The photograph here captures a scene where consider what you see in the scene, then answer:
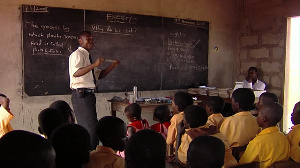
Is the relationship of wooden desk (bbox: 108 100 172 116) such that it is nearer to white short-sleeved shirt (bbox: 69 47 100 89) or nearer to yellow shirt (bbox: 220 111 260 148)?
white short-sleeved shirt (bbox: 69 47 100 89)

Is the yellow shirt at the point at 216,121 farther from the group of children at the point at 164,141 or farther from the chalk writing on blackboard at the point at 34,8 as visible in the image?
the chalk writing on blackboard at the point at 34,8

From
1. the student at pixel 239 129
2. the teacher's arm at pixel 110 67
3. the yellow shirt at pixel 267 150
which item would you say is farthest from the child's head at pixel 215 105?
the teacher's arm at pixel 110 67

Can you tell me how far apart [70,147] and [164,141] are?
0.48 m

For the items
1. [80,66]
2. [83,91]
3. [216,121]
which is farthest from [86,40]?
[216,121]

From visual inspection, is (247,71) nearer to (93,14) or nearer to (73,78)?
(93,14)

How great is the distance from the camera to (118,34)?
471 centimetres

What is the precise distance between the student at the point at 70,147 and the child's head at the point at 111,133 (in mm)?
257

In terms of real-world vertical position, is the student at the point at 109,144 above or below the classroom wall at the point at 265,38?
below

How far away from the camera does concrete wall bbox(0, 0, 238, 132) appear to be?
3.90 metres

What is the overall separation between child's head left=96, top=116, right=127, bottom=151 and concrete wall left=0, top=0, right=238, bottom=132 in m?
2.54

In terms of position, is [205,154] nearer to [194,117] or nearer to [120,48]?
[194,117]

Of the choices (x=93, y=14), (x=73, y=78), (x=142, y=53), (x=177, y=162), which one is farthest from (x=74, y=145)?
(x=142, y=53)

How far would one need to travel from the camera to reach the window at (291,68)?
5309 millimetres

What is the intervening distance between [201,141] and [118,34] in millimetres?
3377
